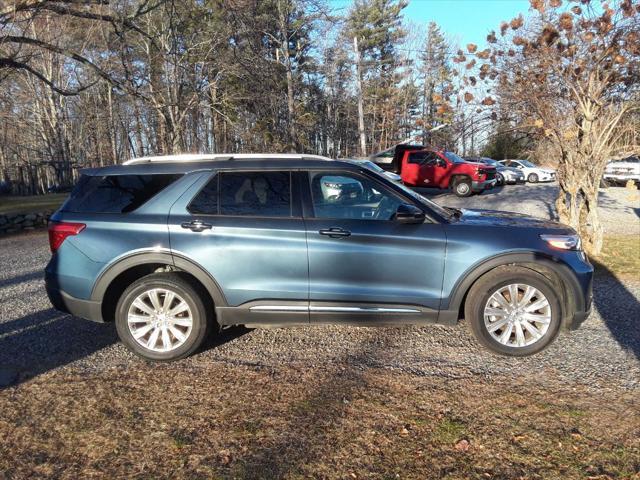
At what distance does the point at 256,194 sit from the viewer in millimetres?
3889

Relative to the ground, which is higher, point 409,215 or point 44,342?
point 409,215

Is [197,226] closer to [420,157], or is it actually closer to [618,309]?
[618,309]

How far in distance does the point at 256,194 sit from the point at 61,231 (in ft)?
5.63

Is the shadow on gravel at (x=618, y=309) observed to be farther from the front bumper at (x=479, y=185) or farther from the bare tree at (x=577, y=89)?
the front bumper at (x=479, y=185)

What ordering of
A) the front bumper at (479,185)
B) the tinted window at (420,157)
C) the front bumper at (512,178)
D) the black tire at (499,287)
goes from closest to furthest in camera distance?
the black tire at (499,287) < the front bumper at (479,185) < the tinted window at (420,157) < the front bumper at (512,178)

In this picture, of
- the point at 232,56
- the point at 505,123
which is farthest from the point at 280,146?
the point at 505,123

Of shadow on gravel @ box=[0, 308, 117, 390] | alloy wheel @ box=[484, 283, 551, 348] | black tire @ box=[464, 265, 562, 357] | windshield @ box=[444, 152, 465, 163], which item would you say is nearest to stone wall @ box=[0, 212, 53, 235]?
shadow on gravel @ box=[0, 308, 117, 390]

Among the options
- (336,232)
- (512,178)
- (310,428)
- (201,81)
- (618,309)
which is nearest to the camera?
(310,428)

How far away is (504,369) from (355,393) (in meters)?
1.27

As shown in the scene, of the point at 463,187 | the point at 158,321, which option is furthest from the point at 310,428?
the point at 463,187

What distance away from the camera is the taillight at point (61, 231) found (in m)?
3.85

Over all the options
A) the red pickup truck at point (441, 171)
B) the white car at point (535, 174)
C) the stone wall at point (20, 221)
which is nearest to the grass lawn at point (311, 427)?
the stone wall at point (20, 221)

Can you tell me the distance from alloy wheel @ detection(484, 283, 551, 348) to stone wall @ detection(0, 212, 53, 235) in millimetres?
13449

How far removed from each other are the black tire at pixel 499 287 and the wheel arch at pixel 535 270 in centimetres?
5
